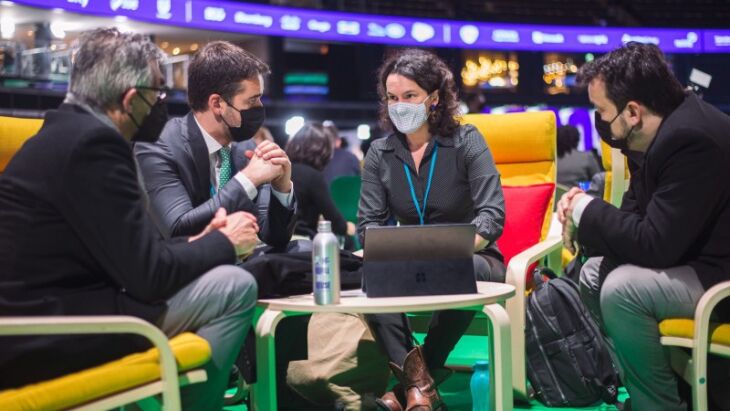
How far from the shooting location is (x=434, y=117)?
3596 millimetres

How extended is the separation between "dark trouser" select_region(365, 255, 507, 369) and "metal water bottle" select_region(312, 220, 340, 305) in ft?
1.91

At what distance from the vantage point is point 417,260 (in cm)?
266

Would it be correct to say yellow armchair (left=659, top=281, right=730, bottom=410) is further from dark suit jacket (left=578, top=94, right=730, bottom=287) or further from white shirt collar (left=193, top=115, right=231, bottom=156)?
white shirt collar (left=193, top=115, right=231, bottom=156)

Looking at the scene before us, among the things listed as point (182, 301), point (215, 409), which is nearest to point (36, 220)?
point (182, 301)

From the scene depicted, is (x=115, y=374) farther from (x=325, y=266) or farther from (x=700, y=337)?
(x=700, y=337)

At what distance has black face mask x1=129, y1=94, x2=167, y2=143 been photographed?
2.32 m

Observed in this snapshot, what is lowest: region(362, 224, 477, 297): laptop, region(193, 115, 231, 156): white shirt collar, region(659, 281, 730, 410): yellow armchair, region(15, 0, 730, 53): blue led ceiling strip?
region(659, 281, 730, 410): yellow armchair

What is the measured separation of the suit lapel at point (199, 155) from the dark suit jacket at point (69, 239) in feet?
2.95

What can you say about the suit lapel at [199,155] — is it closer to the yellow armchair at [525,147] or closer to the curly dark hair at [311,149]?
the yellow armchair at [525,147]

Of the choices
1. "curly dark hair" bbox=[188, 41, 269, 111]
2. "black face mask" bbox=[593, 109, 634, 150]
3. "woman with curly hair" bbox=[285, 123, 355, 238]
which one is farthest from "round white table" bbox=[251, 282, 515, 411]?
"woman with curly hair" bbox=[285, 123, 355, 238]

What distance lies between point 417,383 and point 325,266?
25.4 inches

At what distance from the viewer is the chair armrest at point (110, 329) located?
1854 mm

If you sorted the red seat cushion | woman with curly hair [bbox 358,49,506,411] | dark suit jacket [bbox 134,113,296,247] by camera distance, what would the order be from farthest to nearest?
the red seat cushion, woman with curly hair [bbox 358,49,506,411], dark suit jacket [bbox 134,113,296,247]

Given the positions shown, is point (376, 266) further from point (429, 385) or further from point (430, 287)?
point (429, 385)
